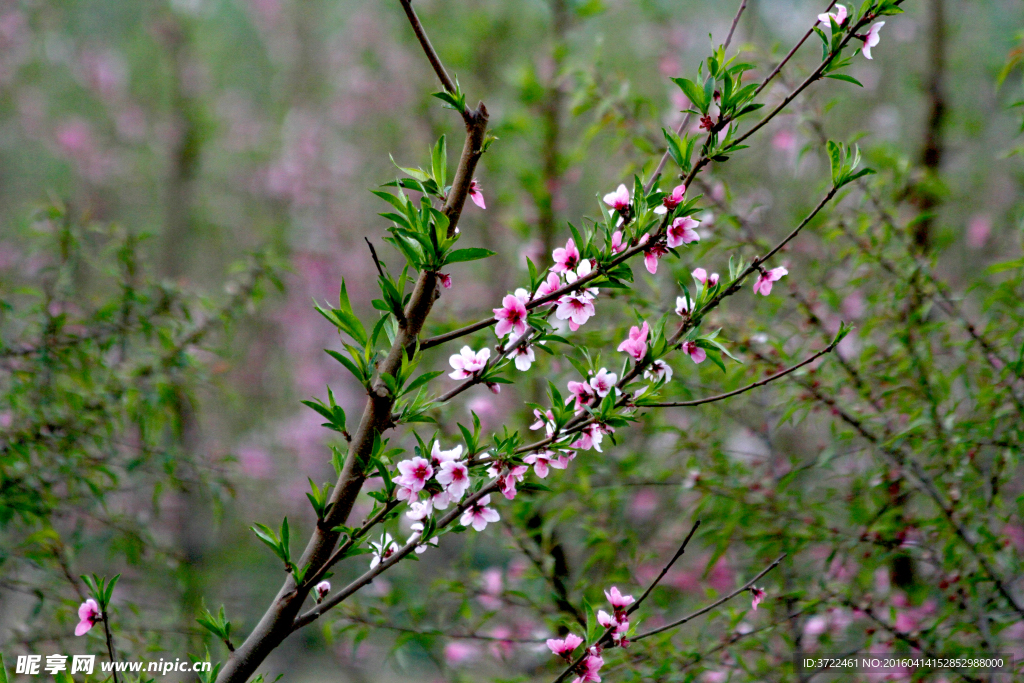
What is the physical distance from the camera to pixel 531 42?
3.77m

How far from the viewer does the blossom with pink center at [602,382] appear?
93 centimetres

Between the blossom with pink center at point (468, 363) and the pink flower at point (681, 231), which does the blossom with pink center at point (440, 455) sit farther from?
the pink flower at point (681, 231)

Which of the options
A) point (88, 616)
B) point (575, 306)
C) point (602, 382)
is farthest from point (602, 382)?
point (88, 616)

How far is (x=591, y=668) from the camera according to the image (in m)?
0.93

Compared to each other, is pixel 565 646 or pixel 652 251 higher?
pixel 652 251

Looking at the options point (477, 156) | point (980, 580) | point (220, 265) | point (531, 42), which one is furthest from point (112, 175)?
point (980, 580)

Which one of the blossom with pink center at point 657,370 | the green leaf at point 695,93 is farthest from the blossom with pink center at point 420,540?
the green leaf at point 695,93

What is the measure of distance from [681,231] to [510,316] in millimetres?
258

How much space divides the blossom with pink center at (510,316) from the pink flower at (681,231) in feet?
0.72

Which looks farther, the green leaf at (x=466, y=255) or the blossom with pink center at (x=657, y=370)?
the blossom with pink center at (x=657, y=370)

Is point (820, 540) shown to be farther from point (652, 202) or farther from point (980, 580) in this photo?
point (652, 202)

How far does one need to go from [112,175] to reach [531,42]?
3.84 m

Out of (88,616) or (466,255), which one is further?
(88,616)

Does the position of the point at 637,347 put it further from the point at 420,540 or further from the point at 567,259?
the point at 420,540
